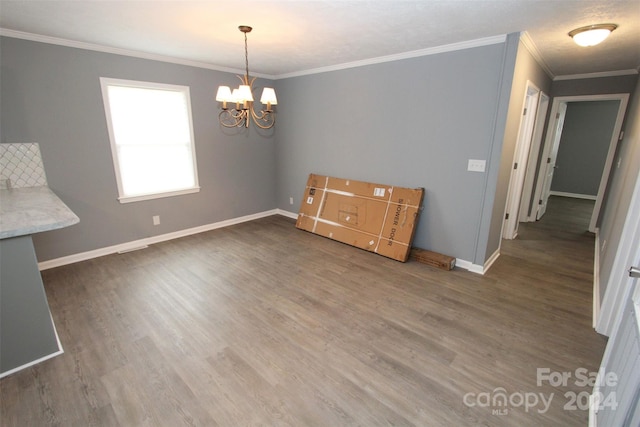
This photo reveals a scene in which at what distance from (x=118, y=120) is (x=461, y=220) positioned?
4.38 meters

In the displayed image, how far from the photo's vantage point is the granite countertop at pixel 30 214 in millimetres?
1843

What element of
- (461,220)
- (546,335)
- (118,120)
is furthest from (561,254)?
(118,120)

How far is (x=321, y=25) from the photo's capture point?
8.56ft

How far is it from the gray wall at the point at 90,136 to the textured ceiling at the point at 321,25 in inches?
9.9

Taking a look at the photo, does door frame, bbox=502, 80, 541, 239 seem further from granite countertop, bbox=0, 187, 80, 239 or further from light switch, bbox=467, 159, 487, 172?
granite countertop, bbox=0, 187, 80, 239

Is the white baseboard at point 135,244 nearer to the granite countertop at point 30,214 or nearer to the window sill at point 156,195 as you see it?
the window sill at point 156,195

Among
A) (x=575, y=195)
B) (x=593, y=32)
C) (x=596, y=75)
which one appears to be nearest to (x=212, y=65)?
(x=593, y=32)

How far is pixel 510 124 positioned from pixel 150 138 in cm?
438

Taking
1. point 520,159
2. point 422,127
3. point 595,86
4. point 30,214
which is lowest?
point 30,214

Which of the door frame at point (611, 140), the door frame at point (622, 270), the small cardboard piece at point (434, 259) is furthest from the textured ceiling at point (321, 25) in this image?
the small cardboard piece at point (434, 259)

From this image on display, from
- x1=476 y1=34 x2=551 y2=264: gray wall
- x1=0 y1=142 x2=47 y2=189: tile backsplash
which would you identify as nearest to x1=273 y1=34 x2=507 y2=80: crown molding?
x1=476 y1=34 x2=551 y2=264: gray wall

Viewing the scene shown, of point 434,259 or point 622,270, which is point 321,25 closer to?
point 434,259

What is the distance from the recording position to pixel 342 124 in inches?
171

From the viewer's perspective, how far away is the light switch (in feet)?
10.3
